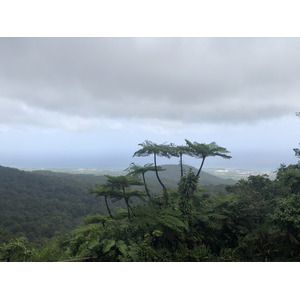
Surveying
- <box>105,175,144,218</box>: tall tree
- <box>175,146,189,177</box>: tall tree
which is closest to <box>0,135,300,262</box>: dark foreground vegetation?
<box>105,175,144,218</box>: tall tree

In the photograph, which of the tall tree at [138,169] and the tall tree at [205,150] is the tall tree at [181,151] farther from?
the tall tree at [138,169]

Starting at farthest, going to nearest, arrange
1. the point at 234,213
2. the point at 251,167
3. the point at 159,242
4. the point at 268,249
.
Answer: the point at 251,167 → the point at 234,213 → the point at 159,242 → the point at 268,249

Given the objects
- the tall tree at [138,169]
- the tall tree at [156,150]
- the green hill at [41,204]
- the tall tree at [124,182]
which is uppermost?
the tall tree at [156,150]

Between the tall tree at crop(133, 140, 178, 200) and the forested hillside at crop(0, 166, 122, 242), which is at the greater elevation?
the tall tree at crop(133, 140, 178, 200)

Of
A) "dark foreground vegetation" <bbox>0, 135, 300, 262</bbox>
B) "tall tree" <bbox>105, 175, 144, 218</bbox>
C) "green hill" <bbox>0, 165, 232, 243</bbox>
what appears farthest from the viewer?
"green hill" <bbox>0, 165, 232, 243</bbox>

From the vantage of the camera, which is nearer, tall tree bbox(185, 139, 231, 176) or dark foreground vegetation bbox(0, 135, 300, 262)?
dark foreground vegetation bbox(0, 135, 300, 262)

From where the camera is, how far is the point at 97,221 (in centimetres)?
588

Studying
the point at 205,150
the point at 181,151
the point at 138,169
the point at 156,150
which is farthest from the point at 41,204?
the point at 205,150

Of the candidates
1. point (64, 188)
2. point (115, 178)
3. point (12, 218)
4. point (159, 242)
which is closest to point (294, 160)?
point (159, 242)

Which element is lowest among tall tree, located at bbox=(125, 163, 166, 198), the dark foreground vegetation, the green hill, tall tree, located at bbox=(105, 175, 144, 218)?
the green hill

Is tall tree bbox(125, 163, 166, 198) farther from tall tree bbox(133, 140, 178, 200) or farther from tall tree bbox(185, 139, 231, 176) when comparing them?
tall tree bbox(185, 139, 231, 176)

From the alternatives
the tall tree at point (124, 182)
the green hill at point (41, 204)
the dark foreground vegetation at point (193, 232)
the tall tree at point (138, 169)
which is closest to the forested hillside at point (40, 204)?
the green hill at point (41, 204)

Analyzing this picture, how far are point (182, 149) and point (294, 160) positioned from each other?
3.90m

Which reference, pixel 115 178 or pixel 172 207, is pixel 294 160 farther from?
pixel 115 178
